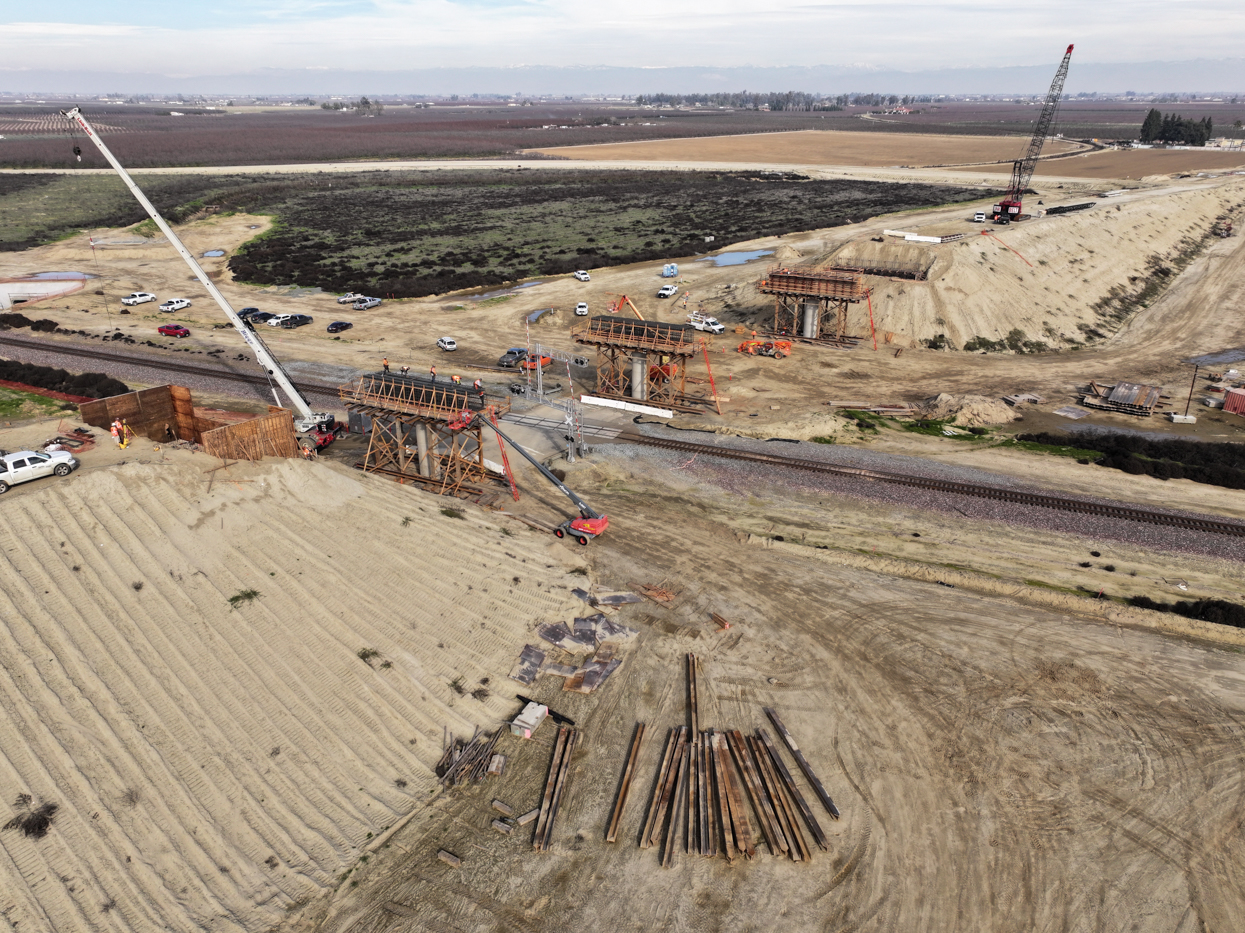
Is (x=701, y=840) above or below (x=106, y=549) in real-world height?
below

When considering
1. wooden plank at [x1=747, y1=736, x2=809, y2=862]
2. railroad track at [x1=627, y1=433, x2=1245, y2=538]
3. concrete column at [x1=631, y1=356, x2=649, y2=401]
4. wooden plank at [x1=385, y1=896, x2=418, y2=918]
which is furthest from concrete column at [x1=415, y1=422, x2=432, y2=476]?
wooden plank at [x1=385, y1=896, x2=418, y2=918]

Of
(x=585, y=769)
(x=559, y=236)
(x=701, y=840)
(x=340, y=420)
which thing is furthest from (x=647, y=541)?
(x=559, y=236)

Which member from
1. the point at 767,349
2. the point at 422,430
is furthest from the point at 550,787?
the point at 767,349

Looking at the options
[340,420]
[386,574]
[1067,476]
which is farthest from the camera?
[340,420]

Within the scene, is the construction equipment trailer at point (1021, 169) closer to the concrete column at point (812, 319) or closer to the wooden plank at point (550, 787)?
the concrete column at point (812, 319)

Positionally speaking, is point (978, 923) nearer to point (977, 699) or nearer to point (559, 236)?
point (977, 699)

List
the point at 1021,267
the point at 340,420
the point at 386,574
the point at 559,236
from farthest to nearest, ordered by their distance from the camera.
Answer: the point at 559,236 → the point at 1021,267 → the point at 340,420 → the point at 386,574

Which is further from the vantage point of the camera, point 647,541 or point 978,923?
point 647,541
